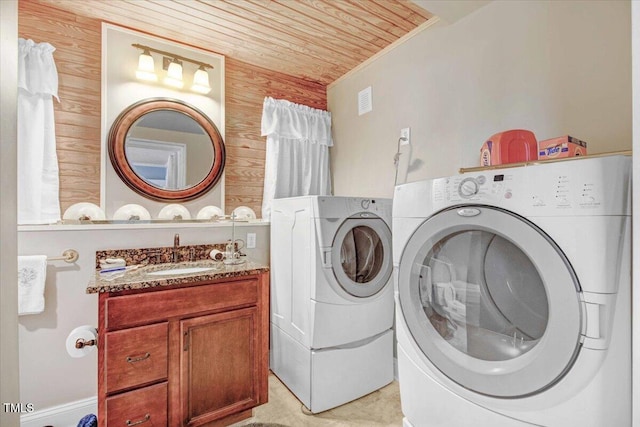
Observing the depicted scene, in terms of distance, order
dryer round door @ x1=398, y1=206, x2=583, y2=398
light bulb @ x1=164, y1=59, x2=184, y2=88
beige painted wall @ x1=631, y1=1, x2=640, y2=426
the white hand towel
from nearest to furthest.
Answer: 1. beige painted wall @ x1=631, y1=1, x2=640, y2=426
2. dryer round door @ x1=398, y1=206, x2=583, y2=398
3. the white hand towel
4. light bulb @ x1=164, y1=59, x2=184, y2=88

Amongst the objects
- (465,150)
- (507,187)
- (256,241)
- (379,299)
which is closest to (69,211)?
(256,241)

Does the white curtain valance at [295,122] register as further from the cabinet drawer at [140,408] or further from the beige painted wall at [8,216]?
the beige painted wall at [8,216]

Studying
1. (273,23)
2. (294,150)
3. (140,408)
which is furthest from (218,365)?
(273,23)

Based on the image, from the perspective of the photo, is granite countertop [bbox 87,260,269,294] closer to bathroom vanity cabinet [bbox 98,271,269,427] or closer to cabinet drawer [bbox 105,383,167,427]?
bathroom vanity cabinet [bbox 98,271,269,427]

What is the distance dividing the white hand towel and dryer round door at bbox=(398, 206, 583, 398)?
183cm

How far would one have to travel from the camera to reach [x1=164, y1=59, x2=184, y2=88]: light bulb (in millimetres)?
2137

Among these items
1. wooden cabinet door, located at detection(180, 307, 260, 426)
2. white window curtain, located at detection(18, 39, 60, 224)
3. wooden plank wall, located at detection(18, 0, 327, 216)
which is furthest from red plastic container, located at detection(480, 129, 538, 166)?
white window curtain, located at detection(18, 39, 60, 224)

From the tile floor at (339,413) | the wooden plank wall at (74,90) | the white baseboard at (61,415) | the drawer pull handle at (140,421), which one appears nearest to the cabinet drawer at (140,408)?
the drawer pull handle at (140,421)

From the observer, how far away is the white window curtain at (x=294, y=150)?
8.51 ft

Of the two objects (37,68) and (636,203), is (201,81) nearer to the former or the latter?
(37,68)

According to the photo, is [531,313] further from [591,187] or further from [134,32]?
[134,32]

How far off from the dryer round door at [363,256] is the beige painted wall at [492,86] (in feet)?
1.59

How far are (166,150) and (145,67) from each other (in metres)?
0.56

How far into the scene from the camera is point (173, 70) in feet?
7.01
